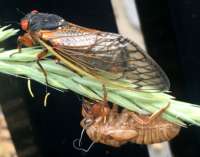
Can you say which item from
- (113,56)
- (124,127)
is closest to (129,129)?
(124,127)

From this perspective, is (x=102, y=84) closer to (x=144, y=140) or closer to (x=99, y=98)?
(x=99, y=98)

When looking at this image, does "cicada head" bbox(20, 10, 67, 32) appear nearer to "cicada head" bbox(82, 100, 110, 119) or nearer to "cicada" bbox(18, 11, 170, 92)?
"cicada" bbox(18, 11, 170, 92)

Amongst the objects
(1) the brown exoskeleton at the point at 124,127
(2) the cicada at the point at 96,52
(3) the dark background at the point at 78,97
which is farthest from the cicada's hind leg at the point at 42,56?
(3) the dark background at the point at 78,97

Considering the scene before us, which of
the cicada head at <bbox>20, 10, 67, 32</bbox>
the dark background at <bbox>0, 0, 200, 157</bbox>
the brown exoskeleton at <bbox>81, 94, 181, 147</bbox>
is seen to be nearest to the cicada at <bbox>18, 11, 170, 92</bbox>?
the cicada head at <bbox>20, 10, 67, 32</bbox>

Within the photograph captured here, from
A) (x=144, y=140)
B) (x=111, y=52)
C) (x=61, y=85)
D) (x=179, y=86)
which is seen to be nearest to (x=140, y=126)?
(x=144, y=140)

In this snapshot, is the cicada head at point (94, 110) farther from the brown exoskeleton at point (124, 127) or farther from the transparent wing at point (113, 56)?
the transparent wing at point (113, 56)

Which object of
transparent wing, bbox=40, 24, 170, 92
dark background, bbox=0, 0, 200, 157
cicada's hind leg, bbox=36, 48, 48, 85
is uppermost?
cicada's hind leg, bbox=36, 48, 48, 85
